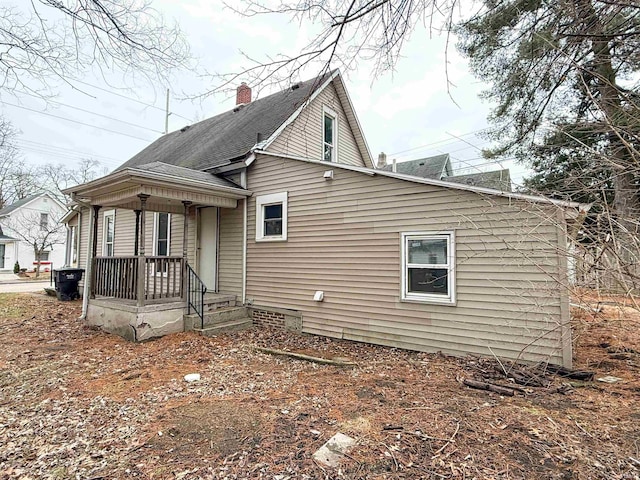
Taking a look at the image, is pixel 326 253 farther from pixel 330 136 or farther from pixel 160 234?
pixel 160 234

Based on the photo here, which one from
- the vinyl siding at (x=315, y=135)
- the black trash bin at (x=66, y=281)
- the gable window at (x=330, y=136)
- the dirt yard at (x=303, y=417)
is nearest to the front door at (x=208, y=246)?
the vinyl siding at (x=315, y=135)

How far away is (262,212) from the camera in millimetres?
7957

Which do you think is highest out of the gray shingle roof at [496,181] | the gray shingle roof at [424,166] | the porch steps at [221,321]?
the gray shingle roof at [424,166]

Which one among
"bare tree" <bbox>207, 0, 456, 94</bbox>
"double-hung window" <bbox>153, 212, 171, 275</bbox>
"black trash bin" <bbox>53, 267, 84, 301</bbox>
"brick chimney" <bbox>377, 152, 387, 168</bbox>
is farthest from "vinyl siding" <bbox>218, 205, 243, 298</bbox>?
"brick chimney" <bbox>377, 152, 387, 168</bbox>

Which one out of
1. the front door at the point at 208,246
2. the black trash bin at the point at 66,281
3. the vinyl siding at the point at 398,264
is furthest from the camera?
the black trash bin at the point at 66,281

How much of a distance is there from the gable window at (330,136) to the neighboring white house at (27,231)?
25.8 metres

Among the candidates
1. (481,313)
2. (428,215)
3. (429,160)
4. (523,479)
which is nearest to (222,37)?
(428,215)

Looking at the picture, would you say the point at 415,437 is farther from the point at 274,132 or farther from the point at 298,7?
the point at 274,132

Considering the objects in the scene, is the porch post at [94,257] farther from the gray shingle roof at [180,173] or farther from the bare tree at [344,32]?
the bare tree at [344,32]

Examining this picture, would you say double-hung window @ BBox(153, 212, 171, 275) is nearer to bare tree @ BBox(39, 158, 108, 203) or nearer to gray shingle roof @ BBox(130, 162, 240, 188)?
gray shingle roof @ BBox(130, 162, 240, 188)

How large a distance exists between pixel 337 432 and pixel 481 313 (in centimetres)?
316

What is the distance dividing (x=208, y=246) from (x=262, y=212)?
2043mm

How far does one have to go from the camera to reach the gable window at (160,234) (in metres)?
9.98

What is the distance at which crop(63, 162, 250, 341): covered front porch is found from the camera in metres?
6.48
